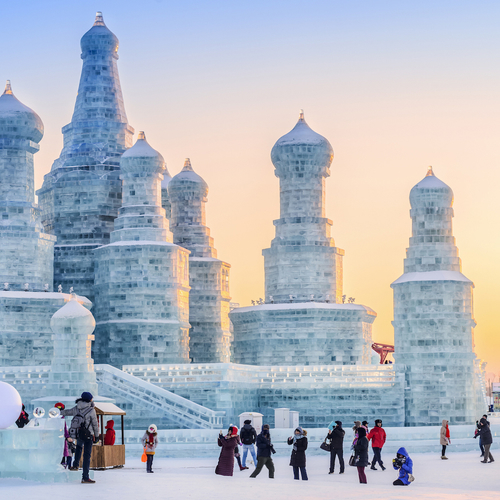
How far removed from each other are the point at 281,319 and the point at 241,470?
2506 centimetres

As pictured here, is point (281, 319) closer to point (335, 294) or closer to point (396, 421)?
point (335, 294)

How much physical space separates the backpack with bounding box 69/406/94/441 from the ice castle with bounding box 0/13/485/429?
19304 millimetres

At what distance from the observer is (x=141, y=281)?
52219 millimetres

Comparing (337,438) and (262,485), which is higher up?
(337,438)

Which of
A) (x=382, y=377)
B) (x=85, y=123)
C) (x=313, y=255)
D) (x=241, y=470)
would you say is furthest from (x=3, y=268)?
(x=241, y=470)

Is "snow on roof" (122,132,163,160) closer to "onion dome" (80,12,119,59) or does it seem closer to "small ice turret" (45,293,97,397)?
"onion dome" (80,12,119,59)

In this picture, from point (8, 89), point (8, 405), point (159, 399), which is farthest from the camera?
point (8, 89)

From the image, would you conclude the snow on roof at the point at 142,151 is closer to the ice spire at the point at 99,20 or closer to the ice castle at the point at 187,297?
the ice castle at the point at 187,297

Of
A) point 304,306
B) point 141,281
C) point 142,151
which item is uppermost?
point 142,151

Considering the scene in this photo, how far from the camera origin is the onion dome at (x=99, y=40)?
59219 mm

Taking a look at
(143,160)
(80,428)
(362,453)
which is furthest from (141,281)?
(80,428)

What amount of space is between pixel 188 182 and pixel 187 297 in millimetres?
7571

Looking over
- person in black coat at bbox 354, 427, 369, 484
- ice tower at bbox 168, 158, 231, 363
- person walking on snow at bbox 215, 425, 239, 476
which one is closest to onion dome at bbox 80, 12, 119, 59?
ice tower at bbox 168, 158, 231, 363

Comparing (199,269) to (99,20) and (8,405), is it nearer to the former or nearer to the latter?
(99,20)
